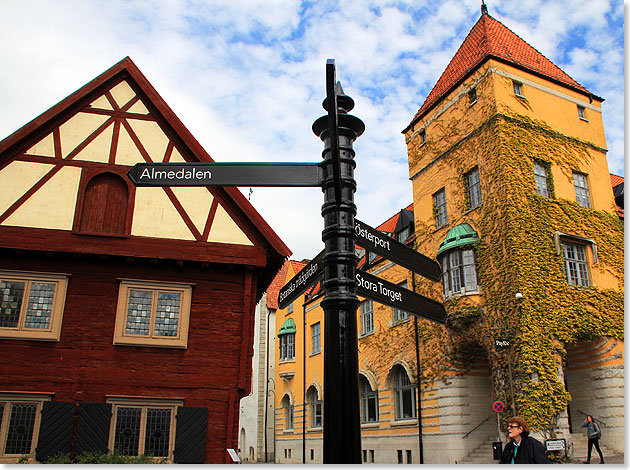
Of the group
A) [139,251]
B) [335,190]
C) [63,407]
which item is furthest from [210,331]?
[335,190]

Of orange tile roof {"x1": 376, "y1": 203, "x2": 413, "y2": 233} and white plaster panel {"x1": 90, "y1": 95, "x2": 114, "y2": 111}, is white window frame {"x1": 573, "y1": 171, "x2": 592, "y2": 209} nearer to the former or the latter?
orange tile roof {"x1": 376, "y1": 203, "x2": 413, "y2": 233}

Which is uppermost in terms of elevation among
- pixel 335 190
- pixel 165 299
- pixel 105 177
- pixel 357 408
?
pixel 105 177

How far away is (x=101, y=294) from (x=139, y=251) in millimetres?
1304

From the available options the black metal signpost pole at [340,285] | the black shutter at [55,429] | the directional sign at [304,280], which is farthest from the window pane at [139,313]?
the black metal signpost pole at [340,285]

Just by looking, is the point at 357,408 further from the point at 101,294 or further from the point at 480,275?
the point at 480,275

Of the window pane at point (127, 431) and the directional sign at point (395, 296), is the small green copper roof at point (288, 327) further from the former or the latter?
the directional sign at point (395, 296)

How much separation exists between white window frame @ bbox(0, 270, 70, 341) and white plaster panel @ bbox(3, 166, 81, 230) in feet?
3.69

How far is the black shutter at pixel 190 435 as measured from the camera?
38.4 feet

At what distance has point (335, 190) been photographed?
3.99m

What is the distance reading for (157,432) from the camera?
11.9 m

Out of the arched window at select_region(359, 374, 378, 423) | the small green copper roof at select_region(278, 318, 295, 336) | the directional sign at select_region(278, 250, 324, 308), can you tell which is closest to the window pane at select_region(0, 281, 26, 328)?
the directional sign at select_region(278, 250, 324, 308)

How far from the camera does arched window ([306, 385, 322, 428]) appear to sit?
1391 inches

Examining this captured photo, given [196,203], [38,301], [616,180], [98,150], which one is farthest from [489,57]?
[38,301]

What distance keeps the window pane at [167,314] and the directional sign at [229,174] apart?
8535mm
